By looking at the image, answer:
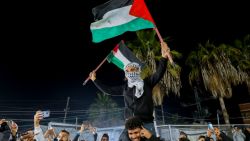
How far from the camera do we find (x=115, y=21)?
662 cm

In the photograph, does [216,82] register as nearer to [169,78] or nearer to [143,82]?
[169,78]

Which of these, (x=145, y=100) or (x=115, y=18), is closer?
(x=145, y=100)

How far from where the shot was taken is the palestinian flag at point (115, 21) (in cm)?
657

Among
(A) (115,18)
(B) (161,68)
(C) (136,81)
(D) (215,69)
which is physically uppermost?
(D) (215,69)

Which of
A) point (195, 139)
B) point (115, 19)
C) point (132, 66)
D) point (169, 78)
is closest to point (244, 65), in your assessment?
point (169, 78)

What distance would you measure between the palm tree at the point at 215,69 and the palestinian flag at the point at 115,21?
15860mm

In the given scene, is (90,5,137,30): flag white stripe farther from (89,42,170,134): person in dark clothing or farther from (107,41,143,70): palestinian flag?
(89,42,170,134): person in dark clothing

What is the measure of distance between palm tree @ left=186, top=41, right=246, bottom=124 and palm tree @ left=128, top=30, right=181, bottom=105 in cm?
219

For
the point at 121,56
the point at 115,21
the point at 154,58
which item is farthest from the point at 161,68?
the point at 154,58

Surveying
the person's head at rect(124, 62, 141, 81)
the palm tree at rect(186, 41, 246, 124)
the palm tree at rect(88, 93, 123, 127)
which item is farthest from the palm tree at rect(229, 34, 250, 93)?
the person's head at rect(124, 62, 141, 81)

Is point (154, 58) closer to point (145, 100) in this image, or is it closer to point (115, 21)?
point (115, 21)

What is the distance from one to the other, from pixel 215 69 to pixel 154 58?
15.3 feet

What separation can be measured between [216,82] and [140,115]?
17907mm

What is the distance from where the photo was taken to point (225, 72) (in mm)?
21562
